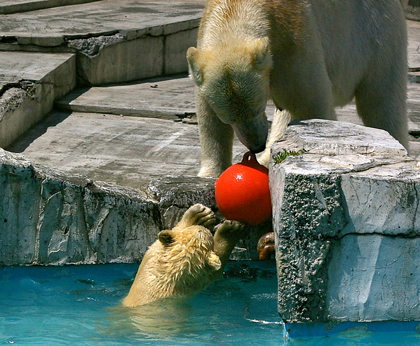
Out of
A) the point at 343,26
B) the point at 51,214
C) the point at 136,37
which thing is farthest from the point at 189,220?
the point at 136,37

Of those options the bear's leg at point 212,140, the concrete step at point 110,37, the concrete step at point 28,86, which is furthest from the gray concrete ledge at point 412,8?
the bear's leg at point 212,140

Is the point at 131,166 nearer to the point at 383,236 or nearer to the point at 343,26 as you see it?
the point at 343,26

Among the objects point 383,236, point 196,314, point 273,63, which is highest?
point 273,63

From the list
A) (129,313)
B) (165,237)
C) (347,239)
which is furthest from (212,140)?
(347,239)

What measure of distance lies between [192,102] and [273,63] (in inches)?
122

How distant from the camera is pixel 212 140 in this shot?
4379 millimetres

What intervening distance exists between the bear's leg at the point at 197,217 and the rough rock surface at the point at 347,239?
2.94ft

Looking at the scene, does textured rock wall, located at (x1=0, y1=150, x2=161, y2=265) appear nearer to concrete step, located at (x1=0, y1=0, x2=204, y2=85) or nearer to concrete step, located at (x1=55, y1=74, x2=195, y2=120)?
concrete step, located at (x1=55, y1=74, x2=195, y2=120)

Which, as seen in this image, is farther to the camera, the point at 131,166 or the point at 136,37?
the point at 136,37

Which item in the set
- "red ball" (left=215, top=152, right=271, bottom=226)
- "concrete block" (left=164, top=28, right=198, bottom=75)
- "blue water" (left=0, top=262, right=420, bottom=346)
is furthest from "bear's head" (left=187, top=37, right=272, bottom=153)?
"concrete block" (left=164, top=28, right=198, bottom=75)

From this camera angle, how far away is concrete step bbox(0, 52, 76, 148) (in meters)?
5.71

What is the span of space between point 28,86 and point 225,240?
3.13 metres

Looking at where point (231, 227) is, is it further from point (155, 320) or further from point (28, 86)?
point (28, 86)

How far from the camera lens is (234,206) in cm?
361
